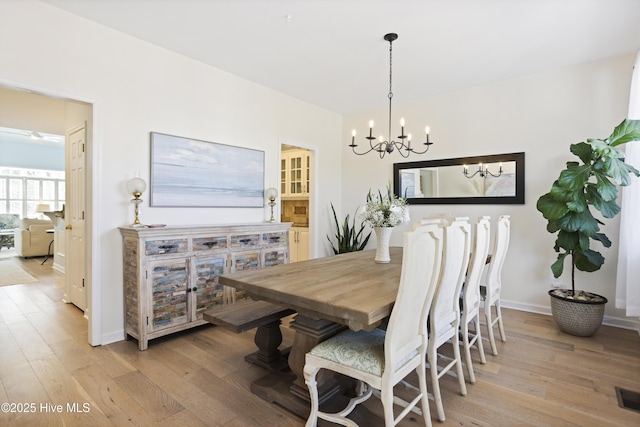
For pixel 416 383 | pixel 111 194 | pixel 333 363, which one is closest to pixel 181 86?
pixel 111 194

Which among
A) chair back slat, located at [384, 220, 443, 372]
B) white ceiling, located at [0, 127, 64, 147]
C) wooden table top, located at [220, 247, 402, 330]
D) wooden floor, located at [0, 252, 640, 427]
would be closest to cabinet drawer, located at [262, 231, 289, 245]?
wooden floor, located at [0, 252, 640, 427]

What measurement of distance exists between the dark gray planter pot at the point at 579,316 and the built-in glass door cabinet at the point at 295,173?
3.83 metres

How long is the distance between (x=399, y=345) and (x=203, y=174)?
2.79 metres

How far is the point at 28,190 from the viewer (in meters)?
8.67

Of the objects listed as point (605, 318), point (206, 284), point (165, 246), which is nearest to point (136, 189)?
point (165, 246)

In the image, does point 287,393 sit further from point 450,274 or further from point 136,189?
point 136,189

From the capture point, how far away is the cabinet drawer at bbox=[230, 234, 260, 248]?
332 cm

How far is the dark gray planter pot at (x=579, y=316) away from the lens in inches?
115

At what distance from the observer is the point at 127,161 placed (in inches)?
116

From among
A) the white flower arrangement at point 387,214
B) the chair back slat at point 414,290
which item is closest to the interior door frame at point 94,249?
the white flower arrangement at point 387,214

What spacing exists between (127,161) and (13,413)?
1967 mm

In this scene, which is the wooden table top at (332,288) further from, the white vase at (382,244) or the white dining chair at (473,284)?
the white dining chair at (473,284)

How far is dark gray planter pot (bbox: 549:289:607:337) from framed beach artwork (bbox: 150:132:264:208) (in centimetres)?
341

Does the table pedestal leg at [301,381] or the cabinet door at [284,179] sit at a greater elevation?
the cabinet door at [284,179]
